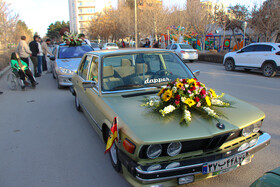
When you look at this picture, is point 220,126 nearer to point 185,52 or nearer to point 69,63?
point 69,63

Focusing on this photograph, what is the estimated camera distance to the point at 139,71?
12.6ft

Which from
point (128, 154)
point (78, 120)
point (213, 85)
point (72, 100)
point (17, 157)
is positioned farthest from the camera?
point (213, 85)

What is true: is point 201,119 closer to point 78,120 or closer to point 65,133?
point 65,133

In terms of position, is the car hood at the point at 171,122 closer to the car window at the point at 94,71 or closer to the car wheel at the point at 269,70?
the car window at the point at 94,71

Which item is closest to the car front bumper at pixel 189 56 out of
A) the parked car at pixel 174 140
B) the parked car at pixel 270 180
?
the parked car at pixel 174 140

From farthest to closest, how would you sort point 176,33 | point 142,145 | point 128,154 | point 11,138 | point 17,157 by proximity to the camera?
1. point 176,33
2. point 11,138
3. point 17,157
4. point 128,154
5. point 142,145

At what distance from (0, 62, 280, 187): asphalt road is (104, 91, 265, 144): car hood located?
88cm

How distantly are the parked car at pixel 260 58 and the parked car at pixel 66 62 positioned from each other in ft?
28.0

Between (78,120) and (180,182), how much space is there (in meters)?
3.69

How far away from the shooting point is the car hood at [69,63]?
334 inches

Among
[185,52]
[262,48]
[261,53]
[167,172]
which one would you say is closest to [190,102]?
[167,172]

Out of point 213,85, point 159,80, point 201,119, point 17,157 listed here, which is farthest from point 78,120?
point 213,85

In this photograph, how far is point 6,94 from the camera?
842 cm

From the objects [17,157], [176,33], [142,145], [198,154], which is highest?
[176,33]
